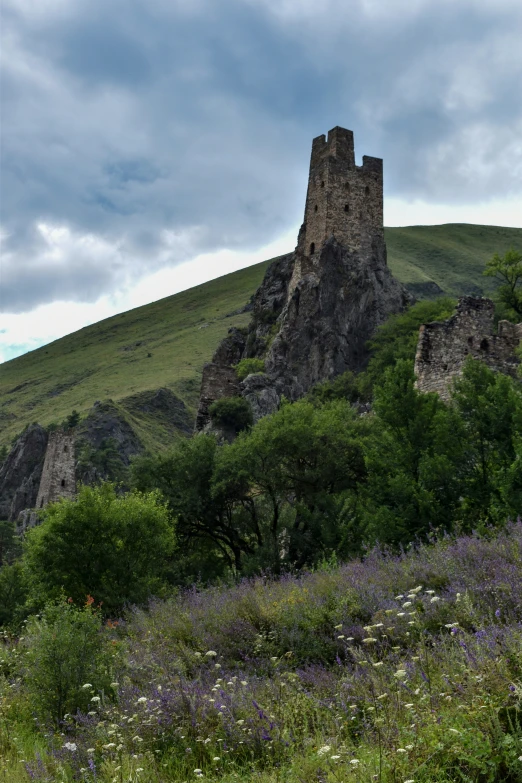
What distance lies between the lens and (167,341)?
15900cm

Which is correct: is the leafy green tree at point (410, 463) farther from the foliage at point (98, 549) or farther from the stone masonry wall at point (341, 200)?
the stone masonry wall at point (341, 200)

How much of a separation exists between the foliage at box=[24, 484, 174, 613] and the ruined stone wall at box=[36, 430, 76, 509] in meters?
46.2

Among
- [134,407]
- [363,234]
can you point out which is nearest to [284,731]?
[363,234]

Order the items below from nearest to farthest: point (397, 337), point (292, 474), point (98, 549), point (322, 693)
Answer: point (322, 693) → point (98, 549) → point (292, 474) → point (397, 337)

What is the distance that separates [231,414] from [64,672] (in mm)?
A: 40580

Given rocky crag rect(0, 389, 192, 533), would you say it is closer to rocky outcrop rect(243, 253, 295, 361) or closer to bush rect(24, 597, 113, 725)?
rocky outcrop rect(243, 253, 295, 361)

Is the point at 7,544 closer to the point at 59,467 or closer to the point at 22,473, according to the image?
the point at 59,467

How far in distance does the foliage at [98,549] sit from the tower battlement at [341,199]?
42842 millimetres

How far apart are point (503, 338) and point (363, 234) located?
130ft

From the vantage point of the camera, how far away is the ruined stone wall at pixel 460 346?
22672 millimetres

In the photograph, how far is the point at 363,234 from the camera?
6147 centimetres

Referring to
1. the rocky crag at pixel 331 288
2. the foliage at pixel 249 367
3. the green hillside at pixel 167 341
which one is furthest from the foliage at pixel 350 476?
the green hillside at pixel 167 341

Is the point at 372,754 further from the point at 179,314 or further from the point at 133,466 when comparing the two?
the point at 179,314

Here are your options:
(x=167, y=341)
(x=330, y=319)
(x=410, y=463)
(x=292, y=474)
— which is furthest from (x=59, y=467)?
(x=167, y=341)
